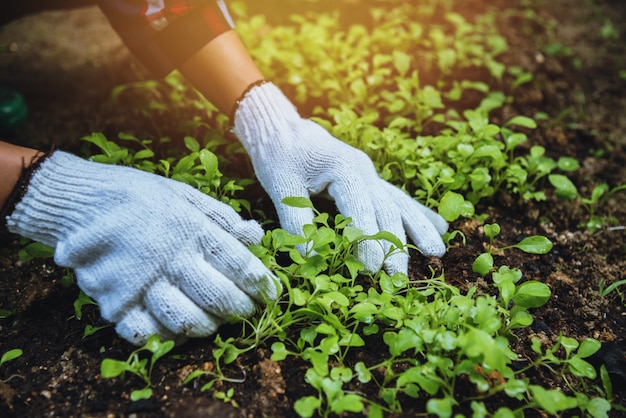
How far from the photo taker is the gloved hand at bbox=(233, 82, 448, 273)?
1.67 metres

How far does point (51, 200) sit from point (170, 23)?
80 cm

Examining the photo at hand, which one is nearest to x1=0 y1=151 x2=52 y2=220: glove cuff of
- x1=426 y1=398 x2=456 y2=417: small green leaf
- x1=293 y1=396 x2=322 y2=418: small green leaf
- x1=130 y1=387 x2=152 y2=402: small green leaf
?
x1=130 y1=387 x2=152 y2=402: small green leaf

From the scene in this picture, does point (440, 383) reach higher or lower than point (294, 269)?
lower

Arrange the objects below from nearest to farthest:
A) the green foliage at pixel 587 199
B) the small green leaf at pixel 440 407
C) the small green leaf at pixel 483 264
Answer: the small green leaf at pixel 440 407
the small green leaf at pixel 483 264
the green foliage at pixel 587 199

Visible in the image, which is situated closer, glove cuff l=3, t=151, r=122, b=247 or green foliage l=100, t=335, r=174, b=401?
green foliage l=100, t=335, r=174, b=401

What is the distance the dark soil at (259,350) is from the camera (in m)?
1.42

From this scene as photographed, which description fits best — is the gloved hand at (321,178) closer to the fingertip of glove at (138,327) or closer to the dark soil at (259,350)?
the dark soil at (259,350)

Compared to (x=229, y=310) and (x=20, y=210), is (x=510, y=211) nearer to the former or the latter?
(x=229, y=310)

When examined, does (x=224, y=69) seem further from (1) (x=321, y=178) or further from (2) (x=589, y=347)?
(2) (x=589, y=347)

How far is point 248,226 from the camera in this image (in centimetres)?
159

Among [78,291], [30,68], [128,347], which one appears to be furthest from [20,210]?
[30,68]

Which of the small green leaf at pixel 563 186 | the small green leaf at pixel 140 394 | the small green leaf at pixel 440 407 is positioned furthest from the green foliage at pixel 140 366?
the small green leaf at pixel 563 186

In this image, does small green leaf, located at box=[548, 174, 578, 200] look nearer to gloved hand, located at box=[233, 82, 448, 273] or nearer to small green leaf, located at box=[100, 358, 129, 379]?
gloved hand, located at box=[233, 82, 448, 273]

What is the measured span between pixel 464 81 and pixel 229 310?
177 cm
